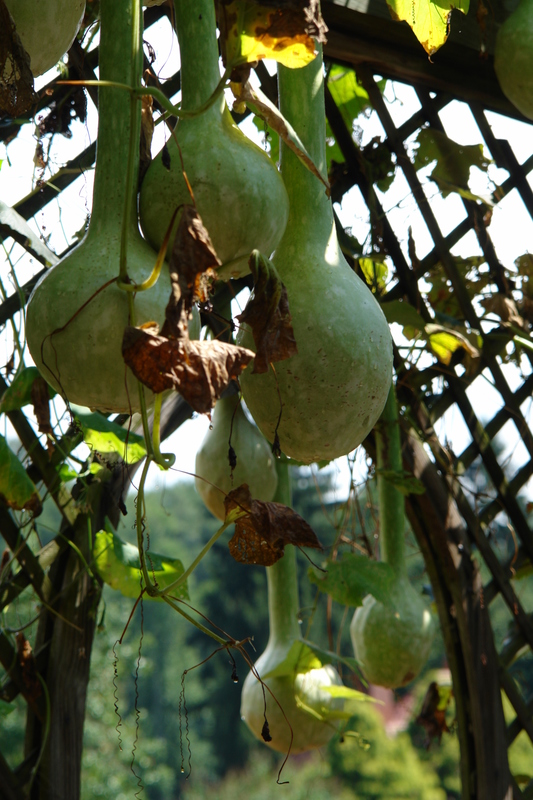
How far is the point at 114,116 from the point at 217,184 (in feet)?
0.24

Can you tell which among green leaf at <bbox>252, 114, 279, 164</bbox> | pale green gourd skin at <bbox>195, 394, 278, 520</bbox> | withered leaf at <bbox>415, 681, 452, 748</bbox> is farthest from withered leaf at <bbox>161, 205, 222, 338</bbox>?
withered leaf at <bbox>415, 681, 452, 748</bbox>

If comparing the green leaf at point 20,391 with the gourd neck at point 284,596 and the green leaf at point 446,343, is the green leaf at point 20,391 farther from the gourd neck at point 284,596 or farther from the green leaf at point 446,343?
the green leaf at point 446,343

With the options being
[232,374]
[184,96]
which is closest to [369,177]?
[184,96]

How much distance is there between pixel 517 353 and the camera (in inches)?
54.7

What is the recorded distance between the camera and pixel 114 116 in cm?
39

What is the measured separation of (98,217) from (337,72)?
0.94 meters

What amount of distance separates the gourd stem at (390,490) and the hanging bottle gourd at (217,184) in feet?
2.34

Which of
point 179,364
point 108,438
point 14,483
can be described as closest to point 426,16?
point 179,364

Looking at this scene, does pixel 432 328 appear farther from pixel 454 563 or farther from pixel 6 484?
pixel 6 484

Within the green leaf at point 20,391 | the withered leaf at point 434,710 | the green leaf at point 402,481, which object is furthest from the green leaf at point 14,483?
the withered leaf at point 434,710

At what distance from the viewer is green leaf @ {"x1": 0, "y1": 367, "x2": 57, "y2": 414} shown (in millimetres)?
865

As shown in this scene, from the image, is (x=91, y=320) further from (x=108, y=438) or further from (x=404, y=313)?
(x=404, y=313)

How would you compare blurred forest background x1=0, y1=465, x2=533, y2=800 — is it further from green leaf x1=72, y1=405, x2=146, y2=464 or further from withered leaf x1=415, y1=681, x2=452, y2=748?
green leaf x1=72, y1=405, x2=146, y2=464

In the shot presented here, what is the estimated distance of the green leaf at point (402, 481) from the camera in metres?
1.10
